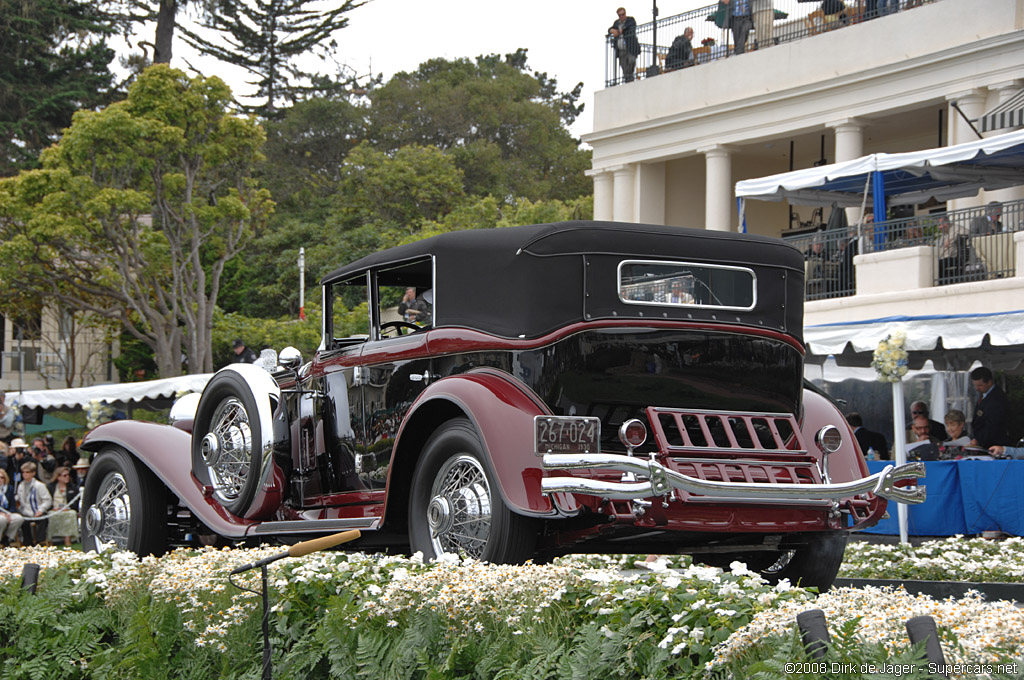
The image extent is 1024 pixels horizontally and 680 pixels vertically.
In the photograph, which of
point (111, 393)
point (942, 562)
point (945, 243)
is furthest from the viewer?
point (111, 393)

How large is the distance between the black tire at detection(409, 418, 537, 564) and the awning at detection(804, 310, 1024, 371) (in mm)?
8335

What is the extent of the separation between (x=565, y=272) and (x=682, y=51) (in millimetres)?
25637

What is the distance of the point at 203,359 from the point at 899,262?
20.2m

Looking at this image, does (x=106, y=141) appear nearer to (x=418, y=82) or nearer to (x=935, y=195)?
(x=935, y=195)

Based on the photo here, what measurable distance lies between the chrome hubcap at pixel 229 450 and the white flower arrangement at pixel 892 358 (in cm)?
752

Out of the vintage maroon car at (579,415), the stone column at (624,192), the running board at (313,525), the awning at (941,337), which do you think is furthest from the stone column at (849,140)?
the running board at (313,525)

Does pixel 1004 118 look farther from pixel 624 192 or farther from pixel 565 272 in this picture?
pixel 565 272

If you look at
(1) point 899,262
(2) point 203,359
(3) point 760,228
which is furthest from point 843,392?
(2) point 203,359

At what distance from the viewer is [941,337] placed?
13992mm

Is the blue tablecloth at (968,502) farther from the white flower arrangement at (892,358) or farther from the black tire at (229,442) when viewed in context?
the black tire at (229,442)

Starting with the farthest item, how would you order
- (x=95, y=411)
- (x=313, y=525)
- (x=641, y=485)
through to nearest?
(x=95, y=411) → (x=313, y=525) → (x=641, y=485)

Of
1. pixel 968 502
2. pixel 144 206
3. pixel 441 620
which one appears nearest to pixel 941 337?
pixel 968 502

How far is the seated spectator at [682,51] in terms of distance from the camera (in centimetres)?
3059

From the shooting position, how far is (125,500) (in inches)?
338
